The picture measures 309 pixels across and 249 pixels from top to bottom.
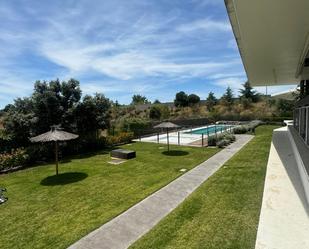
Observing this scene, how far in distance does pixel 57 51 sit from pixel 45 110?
11.8ft

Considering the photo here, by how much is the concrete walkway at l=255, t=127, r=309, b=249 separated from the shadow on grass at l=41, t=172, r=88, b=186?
273 inches

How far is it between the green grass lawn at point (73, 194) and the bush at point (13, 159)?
0.86 m

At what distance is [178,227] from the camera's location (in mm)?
5246

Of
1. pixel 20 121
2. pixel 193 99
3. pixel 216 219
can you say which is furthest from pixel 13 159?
pixel 193 99

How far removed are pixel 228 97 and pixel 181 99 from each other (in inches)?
437

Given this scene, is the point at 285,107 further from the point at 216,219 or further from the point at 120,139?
the point at 216,219

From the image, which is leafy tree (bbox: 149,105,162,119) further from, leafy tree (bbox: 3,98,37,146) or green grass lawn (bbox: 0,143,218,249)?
leafy tree (bbox: 3,98,37,146)

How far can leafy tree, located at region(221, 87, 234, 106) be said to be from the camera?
48.2m

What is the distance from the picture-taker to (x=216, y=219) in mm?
5508

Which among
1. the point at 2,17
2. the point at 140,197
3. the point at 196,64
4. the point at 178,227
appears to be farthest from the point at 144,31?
the point at 196,64

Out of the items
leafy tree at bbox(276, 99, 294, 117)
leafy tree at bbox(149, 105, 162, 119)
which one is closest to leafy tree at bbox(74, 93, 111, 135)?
leafy tree at bbox(149, 105, 162, 119)

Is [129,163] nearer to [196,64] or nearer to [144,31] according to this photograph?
[144,31]

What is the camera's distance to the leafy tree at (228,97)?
1899 inches

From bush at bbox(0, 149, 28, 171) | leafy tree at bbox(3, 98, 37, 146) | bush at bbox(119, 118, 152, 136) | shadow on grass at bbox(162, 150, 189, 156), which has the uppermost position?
leafy tree at bbox(3, 98, 37, 146)
